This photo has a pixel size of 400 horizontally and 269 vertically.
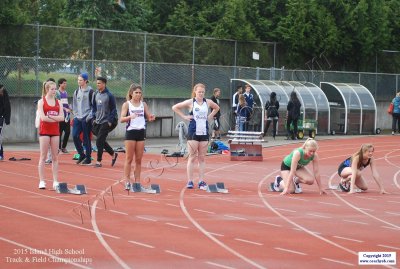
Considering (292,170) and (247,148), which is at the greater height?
(292,170)

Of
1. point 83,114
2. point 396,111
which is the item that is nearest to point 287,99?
point 396,111

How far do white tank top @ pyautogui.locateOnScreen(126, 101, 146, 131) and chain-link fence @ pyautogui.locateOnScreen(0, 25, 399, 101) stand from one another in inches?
533

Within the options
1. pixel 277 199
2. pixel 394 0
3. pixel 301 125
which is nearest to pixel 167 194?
pixel 277 199

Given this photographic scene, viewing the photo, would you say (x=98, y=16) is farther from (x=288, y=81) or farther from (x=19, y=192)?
(x=19, y=192)

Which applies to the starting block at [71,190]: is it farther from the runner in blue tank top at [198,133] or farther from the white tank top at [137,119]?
the runner in blue tank top at [198,133]

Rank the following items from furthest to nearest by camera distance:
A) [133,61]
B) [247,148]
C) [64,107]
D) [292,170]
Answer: [133,61], [247,148], [64,107], [292,170]

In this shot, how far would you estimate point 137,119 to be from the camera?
1764cm

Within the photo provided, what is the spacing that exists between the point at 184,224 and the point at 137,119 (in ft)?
13.7

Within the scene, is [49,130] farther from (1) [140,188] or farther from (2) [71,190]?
(1) [140,188]

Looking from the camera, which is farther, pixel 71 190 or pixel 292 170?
pixel 292 170

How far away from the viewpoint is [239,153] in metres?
25.7

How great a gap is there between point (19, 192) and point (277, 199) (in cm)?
419

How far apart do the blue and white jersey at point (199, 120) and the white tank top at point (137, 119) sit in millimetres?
923

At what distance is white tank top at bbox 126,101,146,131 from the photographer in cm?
1758
